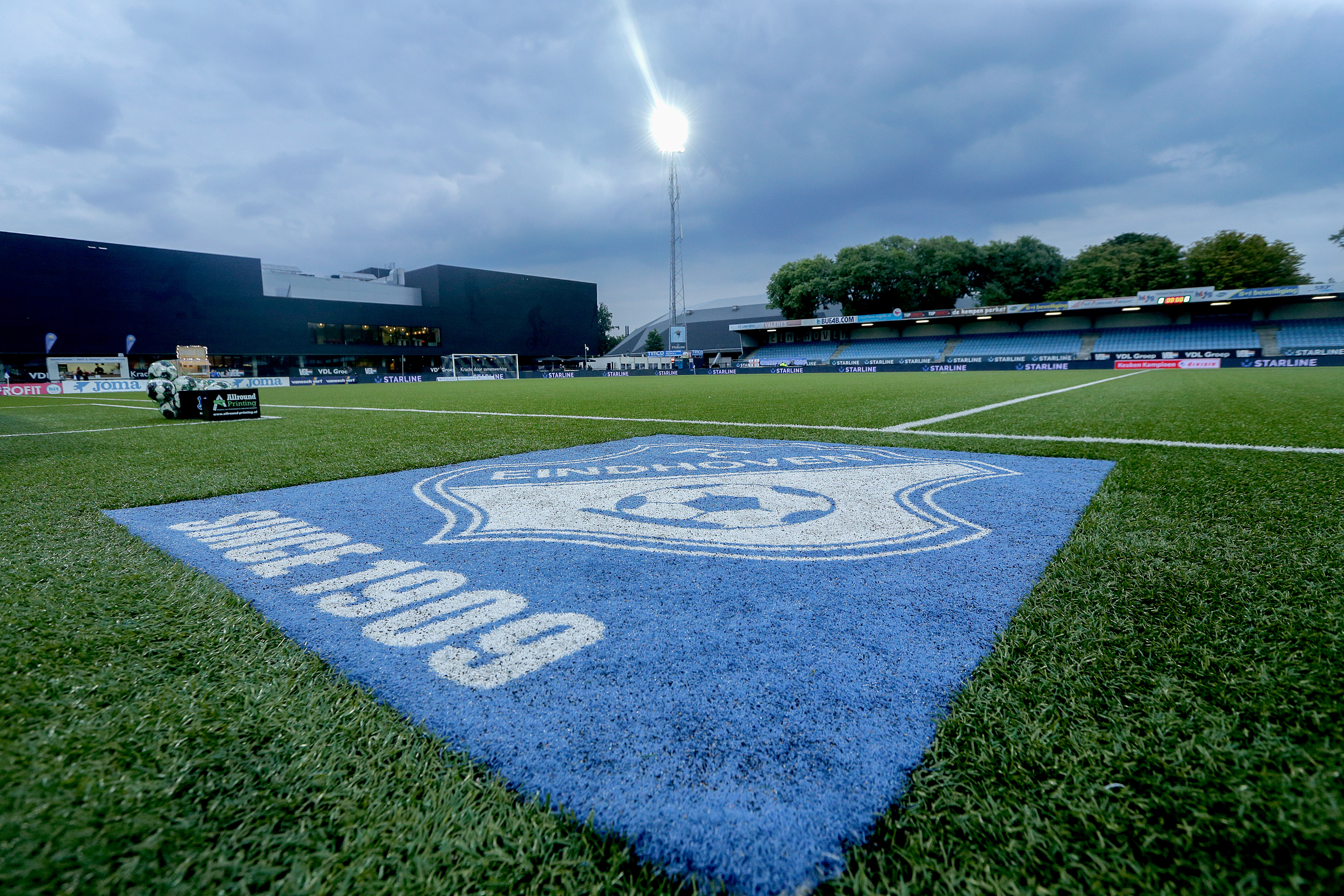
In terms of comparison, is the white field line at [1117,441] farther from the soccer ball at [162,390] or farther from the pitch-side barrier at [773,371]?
the pitch-side barrier at [773,371]

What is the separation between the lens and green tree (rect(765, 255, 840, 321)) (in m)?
56.8

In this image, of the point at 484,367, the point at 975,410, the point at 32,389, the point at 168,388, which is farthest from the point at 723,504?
the point at 484,367

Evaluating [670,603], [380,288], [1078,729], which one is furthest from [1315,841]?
[380,288]

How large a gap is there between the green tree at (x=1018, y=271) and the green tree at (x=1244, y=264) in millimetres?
10189

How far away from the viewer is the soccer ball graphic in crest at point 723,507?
3.02 meters

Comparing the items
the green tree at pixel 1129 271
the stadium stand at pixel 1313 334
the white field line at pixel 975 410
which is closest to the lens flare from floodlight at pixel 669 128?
the green tree at pixel 1129 271

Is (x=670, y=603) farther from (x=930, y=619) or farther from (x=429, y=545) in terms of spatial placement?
(x=429, y=545)

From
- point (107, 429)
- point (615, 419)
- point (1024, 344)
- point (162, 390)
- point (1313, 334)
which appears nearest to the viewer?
point (107, 429)

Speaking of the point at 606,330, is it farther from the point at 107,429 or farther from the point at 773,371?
the point at 107,429

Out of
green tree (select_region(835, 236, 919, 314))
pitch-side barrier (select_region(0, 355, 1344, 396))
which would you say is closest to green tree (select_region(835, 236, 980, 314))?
green tree (select_region(835, 236, 919, 314))

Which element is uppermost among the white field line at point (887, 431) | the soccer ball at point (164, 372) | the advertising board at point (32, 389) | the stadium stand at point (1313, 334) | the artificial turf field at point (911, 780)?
the stadium stand at point (1313, 334)

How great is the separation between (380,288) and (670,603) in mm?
60746

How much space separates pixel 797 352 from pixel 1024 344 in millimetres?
16944

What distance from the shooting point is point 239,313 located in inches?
1766
